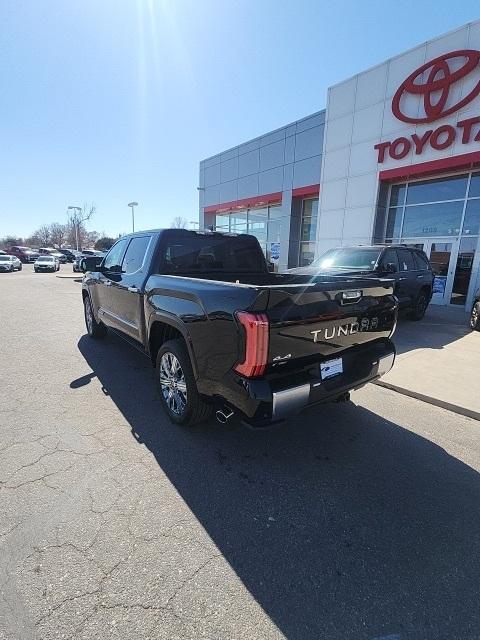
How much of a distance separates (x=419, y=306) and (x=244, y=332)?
27.8ft

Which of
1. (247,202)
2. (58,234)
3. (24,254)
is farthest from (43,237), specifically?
(247,202)

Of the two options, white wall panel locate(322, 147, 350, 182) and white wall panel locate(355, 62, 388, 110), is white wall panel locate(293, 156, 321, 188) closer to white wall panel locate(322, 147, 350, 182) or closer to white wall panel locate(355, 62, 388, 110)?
white wall panel locate(322, 147, 350, 182)

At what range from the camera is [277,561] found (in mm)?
2053

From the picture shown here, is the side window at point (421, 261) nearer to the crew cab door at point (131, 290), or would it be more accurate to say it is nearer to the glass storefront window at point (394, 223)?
the glass storefront window at point (394, 223)

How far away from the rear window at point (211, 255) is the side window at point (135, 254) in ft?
1.51

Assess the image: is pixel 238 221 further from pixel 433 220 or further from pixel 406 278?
pixel 406 278

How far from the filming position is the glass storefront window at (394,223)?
14.1 m

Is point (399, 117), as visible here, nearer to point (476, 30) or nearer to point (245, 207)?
point (476, 30)

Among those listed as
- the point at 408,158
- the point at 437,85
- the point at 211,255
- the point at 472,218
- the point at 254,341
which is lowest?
the point at 254,341

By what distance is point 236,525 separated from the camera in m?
2.31

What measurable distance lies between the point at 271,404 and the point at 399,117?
46.1 feet

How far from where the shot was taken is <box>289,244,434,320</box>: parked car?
798cm

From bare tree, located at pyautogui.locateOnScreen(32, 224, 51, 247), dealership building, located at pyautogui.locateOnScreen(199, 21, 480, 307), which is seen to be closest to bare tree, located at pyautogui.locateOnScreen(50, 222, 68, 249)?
bare tree, located at pyautogui.locateOnScreen(32, 224, 51, 247)

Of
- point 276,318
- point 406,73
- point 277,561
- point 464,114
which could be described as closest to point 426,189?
point 464,114
